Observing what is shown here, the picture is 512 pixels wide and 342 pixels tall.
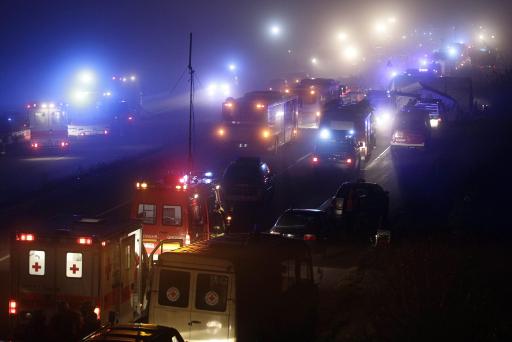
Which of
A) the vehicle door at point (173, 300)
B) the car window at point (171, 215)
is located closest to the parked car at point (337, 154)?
the car window at point (171, 215)

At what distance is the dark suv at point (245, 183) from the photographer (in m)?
27.4

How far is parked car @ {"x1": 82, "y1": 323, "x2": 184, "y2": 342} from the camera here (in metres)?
8.16

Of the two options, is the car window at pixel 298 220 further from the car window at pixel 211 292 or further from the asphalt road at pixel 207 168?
the car window at pixel 211 292

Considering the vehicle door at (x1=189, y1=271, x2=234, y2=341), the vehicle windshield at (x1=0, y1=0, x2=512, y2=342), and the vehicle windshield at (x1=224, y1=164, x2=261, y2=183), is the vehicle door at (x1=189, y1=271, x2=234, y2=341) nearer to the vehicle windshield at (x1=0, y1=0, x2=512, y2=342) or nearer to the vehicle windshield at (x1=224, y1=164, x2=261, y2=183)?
the vehicle windshield at (x1=0, y1=0, x2=512, y2=342)

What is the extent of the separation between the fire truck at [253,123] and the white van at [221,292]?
28671 millimetres

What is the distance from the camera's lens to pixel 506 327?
12086mm

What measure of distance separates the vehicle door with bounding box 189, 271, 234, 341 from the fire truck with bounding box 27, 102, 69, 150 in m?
35.8

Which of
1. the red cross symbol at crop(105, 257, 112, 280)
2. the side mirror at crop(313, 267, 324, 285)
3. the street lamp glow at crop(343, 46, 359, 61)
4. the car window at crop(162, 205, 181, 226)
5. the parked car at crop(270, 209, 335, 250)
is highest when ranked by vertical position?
the street lamp glow at crop(343, 46, 359, 61)

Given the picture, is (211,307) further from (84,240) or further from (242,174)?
(242,174)

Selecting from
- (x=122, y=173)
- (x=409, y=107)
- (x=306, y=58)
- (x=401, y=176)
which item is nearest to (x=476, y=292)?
(x=401, y=176)

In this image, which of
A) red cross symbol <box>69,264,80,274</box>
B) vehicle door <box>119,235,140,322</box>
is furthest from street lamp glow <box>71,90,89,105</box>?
red cross symbol <box>69,264,80,274</box>

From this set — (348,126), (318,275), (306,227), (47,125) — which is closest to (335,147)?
(348,126)

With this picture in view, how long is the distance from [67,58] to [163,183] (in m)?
89.3

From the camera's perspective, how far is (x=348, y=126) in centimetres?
3716
